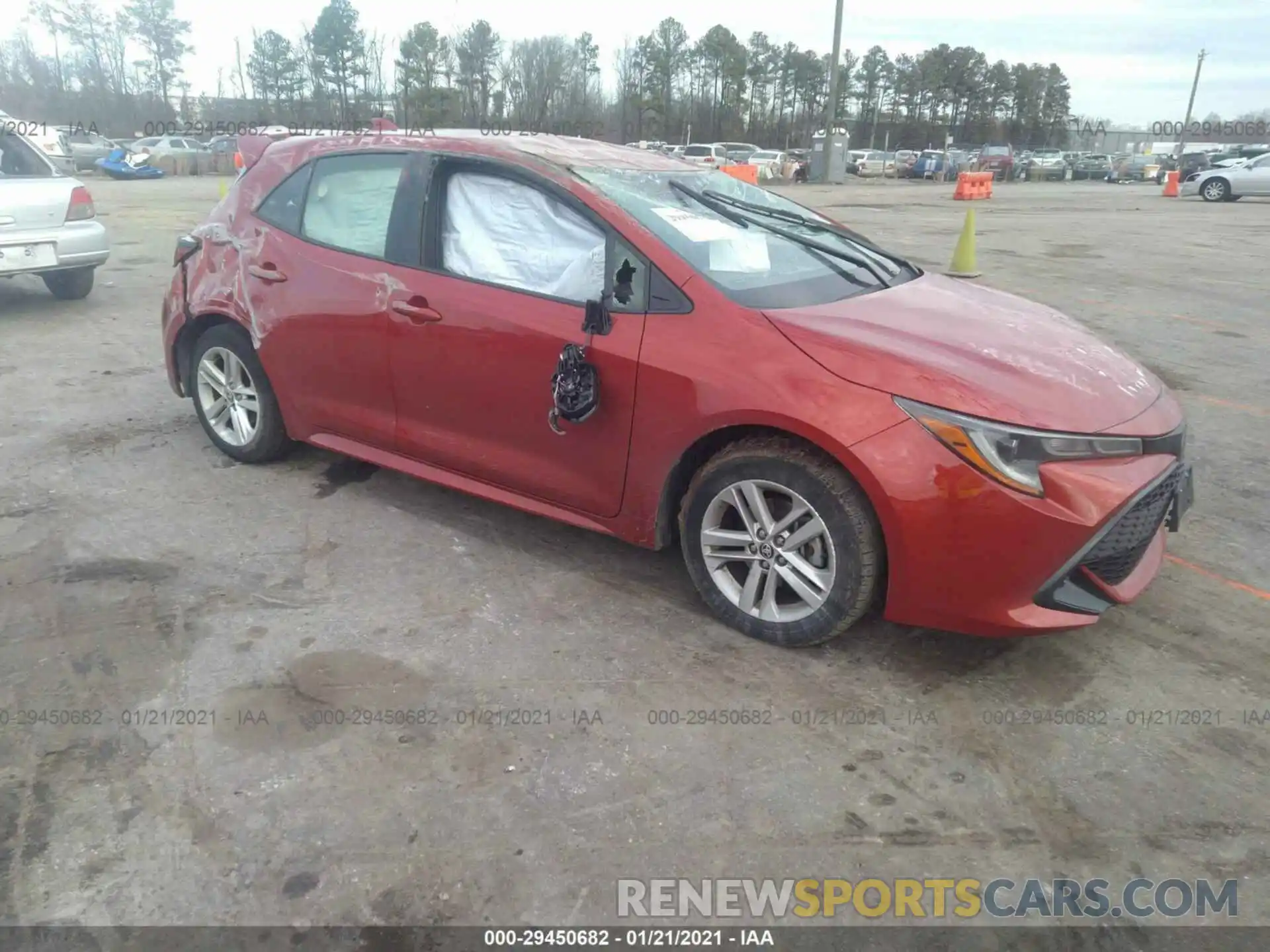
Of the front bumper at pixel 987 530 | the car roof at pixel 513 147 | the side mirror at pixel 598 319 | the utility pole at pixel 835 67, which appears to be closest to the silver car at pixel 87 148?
the utility pole at pixel 835 67

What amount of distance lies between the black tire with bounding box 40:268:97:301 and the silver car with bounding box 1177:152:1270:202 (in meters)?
28.5

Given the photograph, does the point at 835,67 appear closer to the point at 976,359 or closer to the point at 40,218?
the point at 40,218

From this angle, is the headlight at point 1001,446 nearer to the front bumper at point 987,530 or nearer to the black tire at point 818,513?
the front bumper at point 987,530

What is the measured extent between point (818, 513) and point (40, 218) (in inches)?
302

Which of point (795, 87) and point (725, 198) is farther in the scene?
point (795, 87)

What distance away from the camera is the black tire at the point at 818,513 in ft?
9.62

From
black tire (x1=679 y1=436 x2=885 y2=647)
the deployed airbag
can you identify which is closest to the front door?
the deployed airbag

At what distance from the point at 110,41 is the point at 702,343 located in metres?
79.4

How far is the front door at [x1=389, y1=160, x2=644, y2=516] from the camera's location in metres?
3.39

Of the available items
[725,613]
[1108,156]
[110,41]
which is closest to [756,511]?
[725,613]

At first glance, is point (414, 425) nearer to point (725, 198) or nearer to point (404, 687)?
point (404, 687)

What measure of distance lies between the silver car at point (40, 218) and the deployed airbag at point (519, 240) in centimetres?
580

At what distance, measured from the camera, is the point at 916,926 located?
216 centimetres

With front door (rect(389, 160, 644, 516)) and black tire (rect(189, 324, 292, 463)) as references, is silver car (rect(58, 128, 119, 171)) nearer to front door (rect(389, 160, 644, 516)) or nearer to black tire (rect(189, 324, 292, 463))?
black tire (rect(189, 324, 292, 463))
